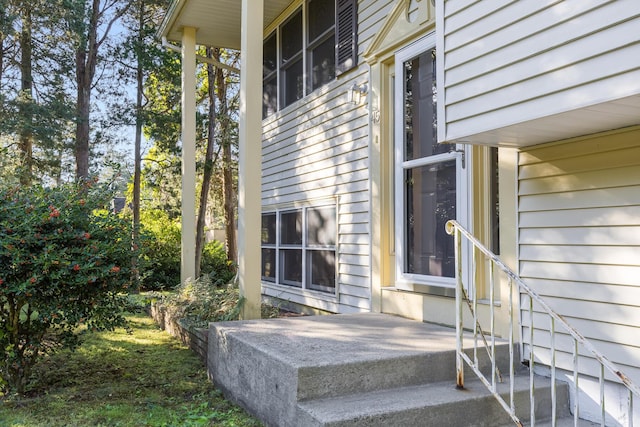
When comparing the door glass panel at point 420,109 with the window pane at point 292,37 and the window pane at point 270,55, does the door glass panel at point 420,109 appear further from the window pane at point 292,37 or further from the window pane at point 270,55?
the window pane at point 270,55

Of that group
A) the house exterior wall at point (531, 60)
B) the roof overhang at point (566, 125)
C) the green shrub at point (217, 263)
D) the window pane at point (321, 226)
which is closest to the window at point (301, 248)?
the window pane at point (321, 226)

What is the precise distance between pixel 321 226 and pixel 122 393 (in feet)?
9.96

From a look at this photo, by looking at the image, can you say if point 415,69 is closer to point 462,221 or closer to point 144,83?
point 462,221

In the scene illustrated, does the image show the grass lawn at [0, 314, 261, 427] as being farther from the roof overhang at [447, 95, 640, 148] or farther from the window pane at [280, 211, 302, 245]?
the roof overhang at [447, 95, 640, 148]

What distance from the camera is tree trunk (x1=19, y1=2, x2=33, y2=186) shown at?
12.2 metres

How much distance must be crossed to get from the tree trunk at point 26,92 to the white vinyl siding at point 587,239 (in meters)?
11.8

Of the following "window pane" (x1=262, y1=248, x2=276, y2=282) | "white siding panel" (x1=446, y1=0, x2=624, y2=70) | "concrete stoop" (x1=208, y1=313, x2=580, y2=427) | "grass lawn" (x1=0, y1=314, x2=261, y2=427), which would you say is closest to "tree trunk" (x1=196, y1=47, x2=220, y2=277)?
"window pane" (x1=262, y1=248, x2=276, y2=282)

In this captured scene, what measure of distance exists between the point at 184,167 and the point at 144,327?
2.38 meters

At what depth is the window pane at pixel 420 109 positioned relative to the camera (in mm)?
4320

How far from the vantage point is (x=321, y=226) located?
252 inches

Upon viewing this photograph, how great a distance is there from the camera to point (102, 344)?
19.4 feet

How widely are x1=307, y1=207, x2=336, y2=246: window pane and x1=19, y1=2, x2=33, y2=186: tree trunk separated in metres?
8.52

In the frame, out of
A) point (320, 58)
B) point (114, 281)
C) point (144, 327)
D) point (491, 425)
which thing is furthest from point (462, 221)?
point (144, 327)

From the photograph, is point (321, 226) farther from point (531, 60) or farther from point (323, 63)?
point (531, 60)
